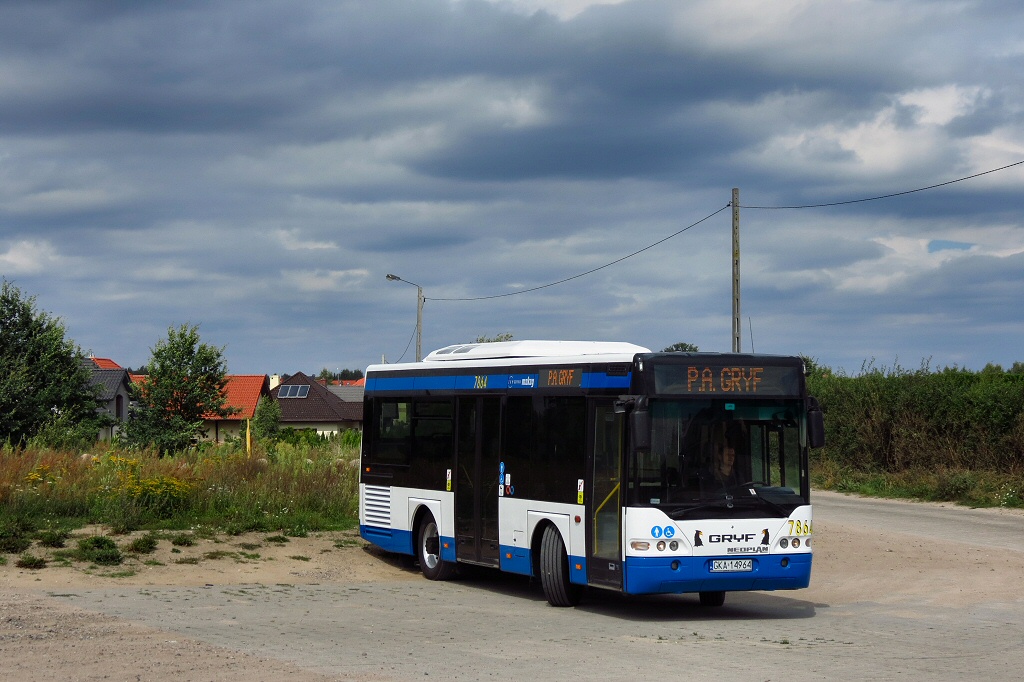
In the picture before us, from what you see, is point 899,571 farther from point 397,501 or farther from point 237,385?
point 237,385

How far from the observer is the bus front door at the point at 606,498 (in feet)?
44.6

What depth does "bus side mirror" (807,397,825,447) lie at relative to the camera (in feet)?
45.8

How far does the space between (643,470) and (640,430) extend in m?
0.69

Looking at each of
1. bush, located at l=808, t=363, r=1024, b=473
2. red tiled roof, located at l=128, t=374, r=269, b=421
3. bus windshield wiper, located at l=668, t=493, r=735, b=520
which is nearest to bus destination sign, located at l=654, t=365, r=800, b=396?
bus windshield wiper, located at l=668, t=493, r=735, b=520

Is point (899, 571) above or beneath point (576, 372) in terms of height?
beneath

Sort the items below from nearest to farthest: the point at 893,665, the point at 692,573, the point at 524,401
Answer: the point at 893,665 < the point at 692,573 < the point at 524,401

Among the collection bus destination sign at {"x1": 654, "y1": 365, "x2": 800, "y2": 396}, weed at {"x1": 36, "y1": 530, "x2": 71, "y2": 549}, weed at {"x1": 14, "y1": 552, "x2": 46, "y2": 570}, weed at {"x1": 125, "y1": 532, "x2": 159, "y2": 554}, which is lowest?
weed at {"x1": 14, "y1": 552, "x2": 46, "y2": 570}

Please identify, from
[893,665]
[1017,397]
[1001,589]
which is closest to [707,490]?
[893,665]

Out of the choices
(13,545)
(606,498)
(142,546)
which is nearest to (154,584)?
(142,546)

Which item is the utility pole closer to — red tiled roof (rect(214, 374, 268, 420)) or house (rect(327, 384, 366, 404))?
red tiled roof (rect(214, 374, 268, 420))

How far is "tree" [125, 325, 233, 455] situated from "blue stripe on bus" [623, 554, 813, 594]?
1245 inches

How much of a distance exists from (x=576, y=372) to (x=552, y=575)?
2.32 metres

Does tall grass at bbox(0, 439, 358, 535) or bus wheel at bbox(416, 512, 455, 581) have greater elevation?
tall grass at bbox(0, 439, 358, 535)

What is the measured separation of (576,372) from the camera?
583 inches
